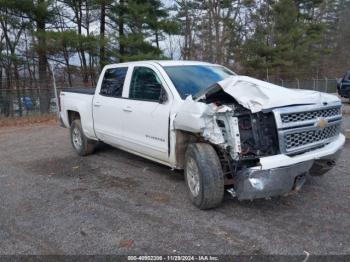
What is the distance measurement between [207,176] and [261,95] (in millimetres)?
1106

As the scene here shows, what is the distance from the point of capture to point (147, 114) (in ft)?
18.3

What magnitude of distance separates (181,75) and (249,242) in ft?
9.19

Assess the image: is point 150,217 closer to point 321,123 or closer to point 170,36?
point 321,123

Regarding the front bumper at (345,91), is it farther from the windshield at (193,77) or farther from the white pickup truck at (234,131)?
the white pickup truck at (234,131)

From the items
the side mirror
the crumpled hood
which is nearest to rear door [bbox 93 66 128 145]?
the side mirror

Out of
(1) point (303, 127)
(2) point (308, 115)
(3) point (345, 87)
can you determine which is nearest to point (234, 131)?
(1) point (303, 127)

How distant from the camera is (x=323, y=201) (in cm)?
491

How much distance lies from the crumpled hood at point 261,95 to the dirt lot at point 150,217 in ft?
4.33

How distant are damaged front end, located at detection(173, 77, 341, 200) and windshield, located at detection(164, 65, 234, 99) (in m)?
0.98

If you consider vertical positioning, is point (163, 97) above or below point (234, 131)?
above

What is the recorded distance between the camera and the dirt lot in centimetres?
381

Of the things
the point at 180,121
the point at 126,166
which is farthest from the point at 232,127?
the point at 126,166

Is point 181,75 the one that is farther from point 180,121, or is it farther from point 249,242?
point 249,242

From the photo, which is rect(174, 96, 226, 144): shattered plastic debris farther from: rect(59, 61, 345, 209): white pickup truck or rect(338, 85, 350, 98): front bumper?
rect(338, 85, 350, 98): front bumper
